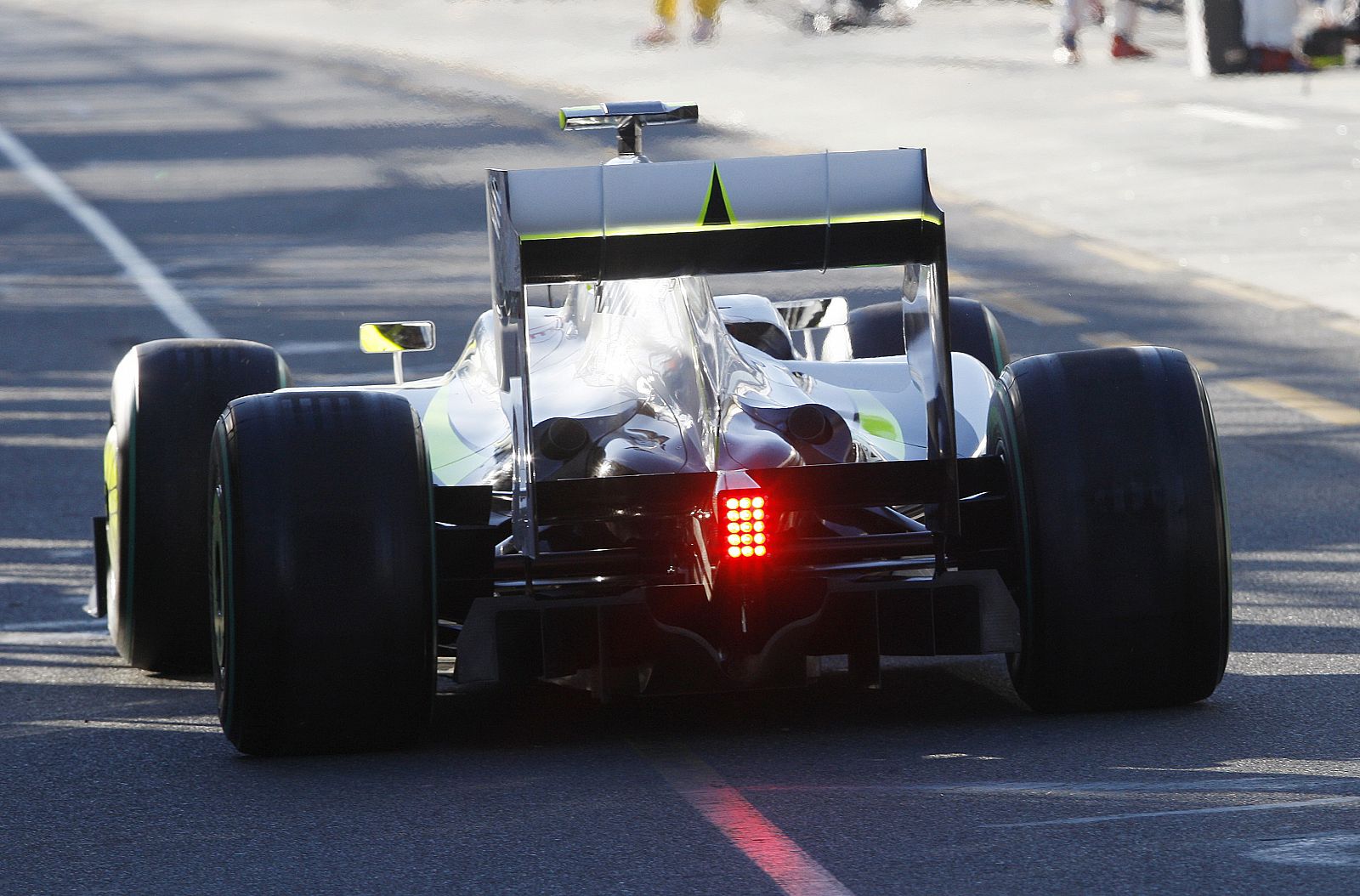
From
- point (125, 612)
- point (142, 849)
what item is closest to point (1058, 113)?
point (125, 612)

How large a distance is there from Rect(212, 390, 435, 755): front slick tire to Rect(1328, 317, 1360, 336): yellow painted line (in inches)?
384

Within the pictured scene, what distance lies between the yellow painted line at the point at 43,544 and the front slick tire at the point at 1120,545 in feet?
16.6

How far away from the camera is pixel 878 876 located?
5168mm

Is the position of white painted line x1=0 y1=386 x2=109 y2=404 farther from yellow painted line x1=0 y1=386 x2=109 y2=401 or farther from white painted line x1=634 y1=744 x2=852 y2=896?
white painted line x1=634 y1=744 x2=852 y2=896

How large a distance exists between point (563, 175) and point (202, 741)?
1.88m

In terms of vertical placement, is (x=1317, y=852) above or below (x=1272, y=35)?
below

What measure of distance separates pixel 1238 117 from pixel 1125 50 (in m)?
6.67

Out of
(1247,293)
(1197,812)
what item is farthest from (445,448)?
(1247,293)

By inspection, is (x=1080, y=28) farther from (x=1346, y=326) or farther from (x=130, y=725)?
(x=130, y=725)

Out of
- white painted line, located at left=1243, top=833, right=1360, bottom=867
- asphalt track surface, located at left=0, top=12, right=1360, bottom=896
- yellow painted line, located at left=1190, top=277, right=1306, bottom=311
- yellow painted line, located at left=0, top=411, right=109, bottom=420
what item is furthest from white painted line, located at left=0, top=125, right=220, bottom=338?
white painted line, located at left=1243, top=833, right=1360, bottom=867

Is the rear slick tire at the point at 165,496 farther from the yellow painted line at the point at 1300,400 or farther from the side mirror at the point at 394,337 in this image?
the yellow painted line at the point at 1300,400

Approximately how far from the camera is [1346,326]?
15.2 m

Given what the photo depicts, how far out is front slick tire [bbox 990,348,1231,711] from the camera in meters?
6.53

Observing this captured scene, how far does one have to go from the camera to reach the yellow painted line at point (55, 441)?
42.4 ft
